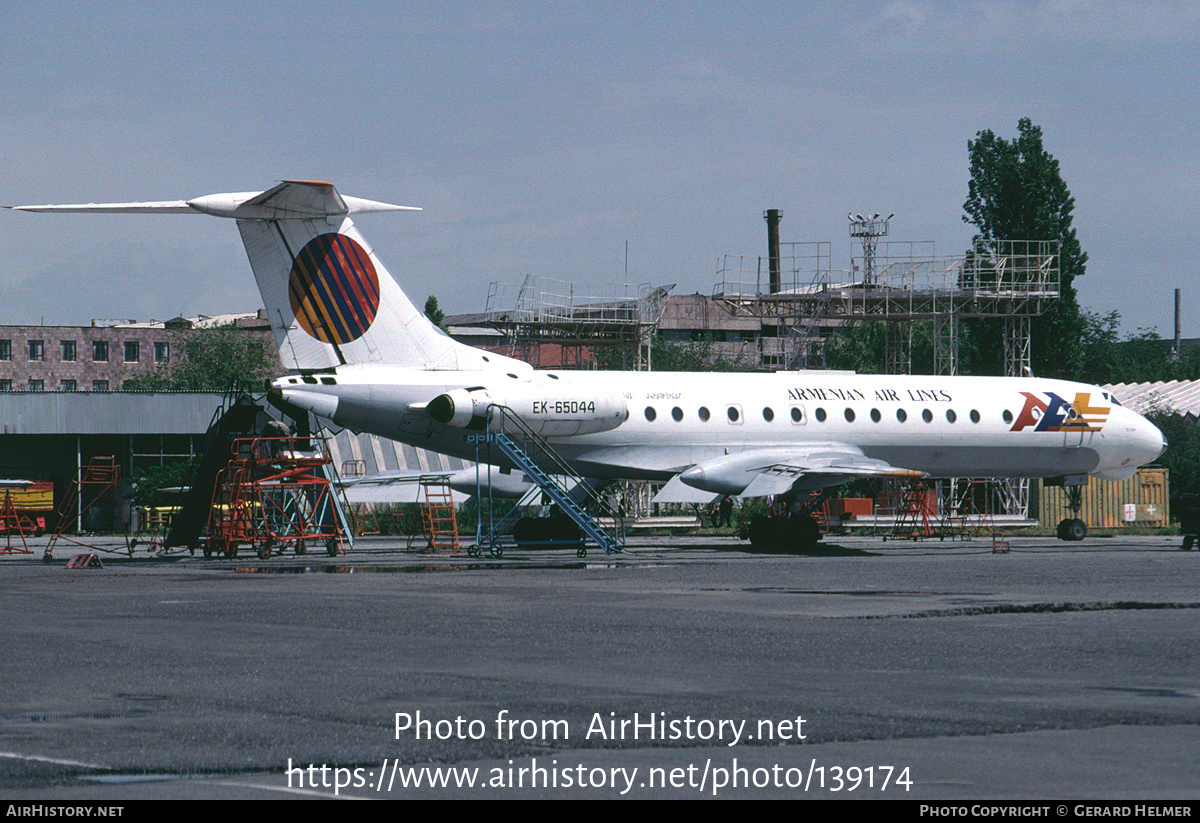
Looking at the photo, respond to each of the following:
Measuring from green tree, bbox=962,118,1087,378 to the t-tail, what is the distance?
37.7 m

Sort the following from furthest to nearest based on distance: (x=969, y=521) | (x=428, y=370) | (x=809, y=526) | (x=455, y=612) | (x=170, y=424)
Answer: (x=170, y=424)
(x=969, y=521)
(x=809, y=526)
(x=428, y=370)
(x=455, y=612)

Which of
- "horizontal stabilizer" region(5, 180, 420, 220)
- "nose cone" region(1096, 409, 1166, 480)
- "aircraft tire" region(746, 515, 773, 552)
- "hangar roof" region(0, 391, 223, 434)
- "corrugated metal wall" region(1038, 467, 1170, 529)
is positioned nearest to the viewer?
"horizontal stabilizer" region(5, 180, 420, 220)

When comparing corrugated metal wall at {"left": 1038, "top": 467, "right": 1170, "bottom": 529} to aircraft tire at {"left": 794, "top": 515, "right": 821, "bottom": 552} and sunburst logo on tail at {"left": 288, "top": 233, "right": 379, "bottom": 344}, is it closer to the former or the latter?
aircraft tire at {"left": 794, "top": 515, "right": 821, "bottom": 552}

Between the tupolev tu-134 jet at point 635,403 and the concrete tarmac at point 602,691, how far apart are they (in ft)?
31.7

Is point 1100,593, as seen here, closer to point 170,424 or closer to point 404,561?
point 404,561

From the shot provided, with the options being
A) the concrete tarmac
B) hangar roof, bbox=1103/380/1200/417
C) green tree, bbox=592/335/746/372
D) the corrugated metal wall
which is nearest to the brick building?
green tree, bbox=592/335/746/372

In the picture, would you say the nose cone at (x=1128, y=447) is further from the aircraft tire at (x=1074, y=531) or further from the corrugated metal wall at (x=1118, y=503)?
the corrugated metal wall at (x=1118, y=503)

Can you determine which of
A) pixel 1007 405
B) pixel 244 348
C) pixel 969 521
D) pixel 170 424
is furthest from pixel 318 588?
pixel 244 348

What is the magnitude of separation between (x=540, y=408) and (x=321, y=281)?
17.4 ft

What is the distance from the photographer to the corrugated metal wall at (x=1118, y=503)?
5253 centimetres

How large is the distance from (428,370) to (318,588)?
11074 millimetres

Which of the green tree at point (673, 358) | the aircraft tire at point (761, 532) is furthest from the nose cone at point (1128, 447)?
the green tree at point (673, 358)

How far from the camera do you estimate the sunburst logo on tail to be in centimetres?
2938

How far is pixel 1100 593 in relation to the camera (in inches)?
750
